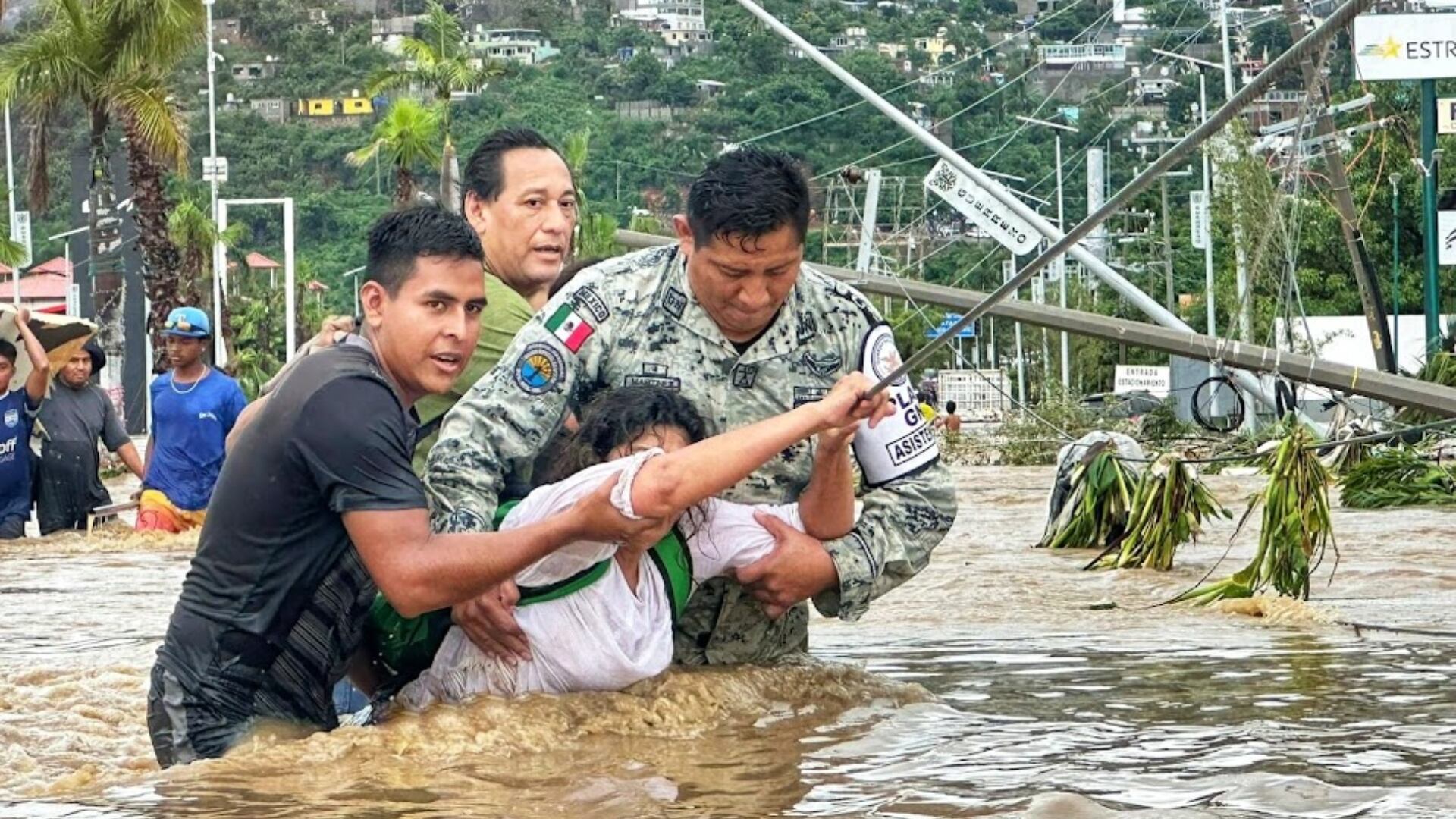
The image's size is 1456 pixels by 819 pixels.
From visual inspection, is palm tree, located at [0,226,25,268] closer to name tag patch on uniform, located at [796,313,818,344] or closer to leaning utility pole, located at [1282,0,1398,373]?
leaning utility pole, located at [1282,0,1398,373]

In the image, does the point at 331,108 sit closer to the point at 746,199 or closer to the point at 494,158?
the point at 494,158

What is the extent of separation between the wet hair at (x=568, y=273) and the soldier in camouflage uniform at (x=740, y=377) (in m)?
0.83

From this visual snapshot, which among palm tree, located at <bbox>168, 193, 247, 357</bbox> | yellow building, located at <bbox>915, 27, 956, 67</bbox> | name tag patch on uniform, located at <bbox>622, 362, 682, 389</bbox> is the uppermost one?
yellow building, located at <bbox>915, 27, 956, 67</bbox>

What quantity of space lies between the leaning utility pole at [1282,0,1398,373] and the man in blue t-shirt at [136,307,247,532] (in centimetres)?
707

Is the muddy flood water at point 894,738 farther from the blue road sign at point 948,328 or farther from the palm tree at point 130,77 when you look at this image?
the palm tree at point 130,77

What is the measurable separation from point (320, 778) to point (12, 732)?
→ 2021 millimetres

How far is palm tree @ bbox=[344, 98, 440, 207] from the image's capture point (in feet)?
183

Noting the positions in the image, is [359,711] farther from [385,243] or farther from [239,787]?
[385,243]

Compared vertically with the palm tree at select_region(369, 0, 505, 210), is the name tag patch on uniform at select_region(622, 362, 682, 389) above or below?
below

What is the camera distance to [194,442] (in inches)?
569

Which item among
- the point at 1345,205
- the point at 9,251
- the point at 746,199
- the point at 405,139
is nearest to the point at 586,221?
the point at 405,139

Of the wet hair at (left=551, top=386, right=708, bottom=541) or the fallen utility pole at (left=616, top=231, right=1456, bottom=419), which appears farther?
the fallen utility pole at (left=616, top=231, right=1456, bottom=419)

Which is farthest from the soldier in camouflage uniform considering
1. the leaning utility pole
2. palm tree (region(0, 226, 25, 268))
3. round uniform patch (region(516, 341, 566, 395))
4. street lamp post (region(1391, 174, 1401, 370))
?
palm tree (region(0, 226, 25, 268))

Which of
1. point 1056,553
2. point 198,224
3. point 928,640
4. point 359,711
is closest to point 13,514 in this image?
point 1056,553
